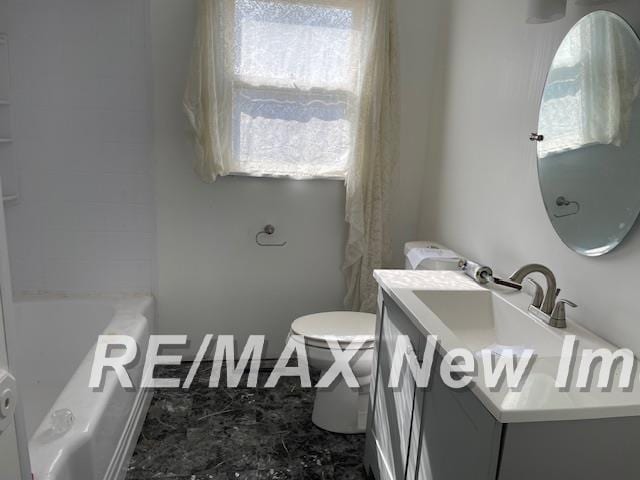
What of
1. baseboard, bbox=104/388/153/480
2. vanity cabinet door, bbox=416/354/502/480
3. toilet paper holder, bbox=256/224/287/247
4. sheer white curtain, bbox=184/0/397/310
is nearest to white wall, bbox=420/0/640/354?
sheer white curtain, bbox=184/0/397/310

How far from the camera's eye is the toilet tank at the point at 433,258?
2086mm

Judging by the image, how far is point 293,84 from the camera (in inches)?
96.3

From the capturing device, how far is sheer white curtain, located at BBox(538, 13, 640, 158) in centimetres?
126

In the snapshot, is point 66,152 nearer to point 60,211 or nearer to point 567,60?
point 60,211

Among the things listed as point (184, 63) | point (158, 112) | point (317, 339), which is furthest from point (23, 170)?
point (317, 339)

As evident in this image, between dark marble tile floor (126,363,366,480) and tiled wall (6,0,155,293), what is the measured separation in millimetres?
736

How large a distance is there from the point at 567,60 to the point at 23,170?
2.47 metres

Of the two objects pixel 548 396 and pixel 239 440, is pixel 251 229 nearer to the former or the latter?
pixel 239 440

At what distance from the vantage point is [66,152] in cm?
242

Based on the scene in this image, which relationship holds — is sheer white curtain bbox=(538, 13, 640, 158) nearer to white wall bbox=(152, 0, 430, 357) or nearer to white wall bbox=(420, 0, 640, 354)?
white wall bbox=(420, 0, 640, 354)

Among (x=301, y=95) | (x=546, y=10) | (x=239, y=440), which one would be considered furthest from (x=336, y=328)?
(x=546, y=10)

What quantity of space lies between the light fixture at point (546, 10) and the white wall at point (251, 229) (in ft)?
3.89

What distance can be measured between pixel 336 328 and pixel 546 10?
149 cm

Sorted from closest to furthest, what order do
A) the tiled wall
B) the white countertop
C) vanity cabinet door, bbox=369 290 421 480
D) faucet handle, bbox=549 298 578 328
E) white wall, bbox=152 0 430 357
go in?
the white countertop, faucet handle, bbox=549 298 578 328, vanity cabinet door, bbox=369 290 421 480, the tiled wall, white wall, bbox=152 0 430 357
